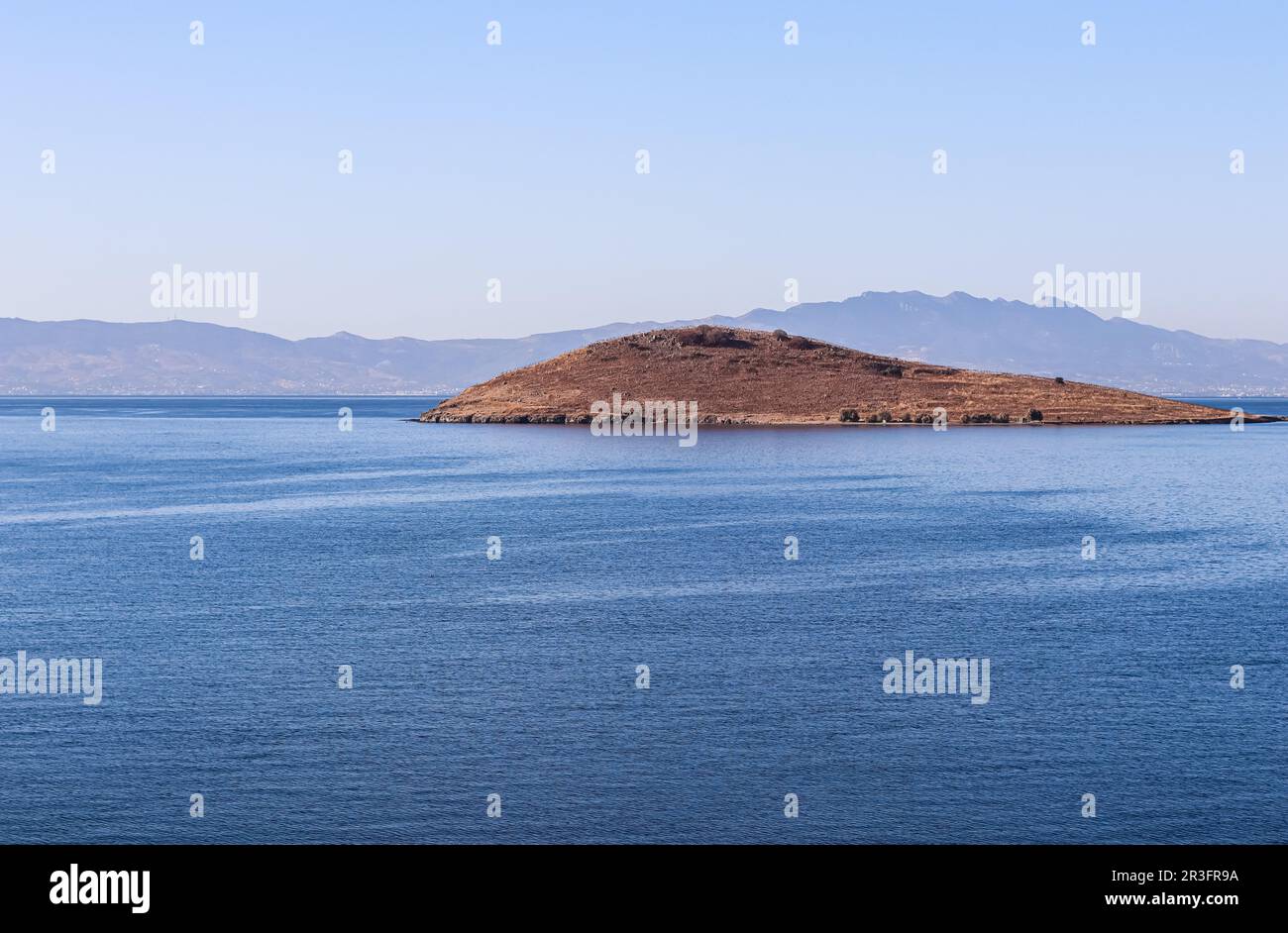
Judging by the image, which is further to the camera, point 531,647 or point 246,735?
point 531,647

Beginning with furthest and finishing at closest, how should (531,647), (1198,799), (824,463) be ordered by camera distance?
(824,463)
(531,647)
(1198,799)

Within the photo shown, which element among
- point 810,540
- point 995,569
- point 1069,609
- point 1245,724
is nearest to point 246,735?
point 1245,724

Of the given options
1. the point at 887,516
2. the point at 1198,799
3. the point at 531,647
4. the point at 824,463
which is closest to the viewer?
the point at 1198,799
